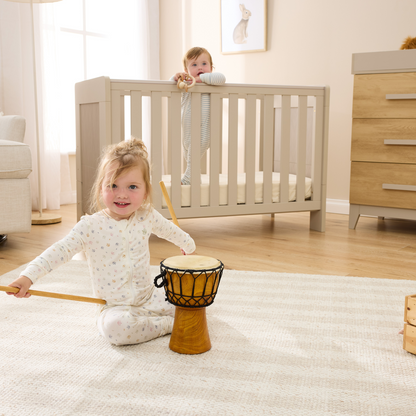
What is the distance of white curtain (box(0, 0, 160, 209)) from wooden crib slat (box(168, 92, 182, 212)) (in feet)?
3.83

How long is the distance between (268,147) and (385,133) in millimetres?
571

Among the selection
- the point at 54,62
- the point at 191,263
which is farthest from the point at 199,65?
the point at 191,263

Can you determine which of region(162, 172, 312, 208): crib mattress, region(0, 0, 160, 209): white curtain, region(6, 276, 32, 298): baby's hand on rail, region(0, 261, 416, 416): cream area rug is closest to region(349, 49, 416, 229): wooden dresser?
region(162, 172, 312, 208): crib mattress

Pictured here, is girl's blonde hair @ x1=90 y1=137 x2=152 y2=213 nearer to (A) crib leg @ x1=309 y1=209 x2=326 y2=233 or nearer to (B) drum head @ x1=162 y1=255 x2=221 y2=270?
(B) drum head @ x1=162 y1=255 x2=221 y2=270

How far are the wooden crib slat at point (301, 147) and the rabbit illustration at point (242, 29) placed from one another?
111 centimetres

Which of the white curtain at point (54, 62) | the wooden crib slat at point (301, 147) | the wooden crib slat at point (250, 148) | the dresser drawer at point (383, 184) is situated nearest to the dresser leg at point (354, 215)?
the dresser drawer at point (383, 184)

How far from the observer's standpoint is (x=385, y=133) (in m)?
2.37

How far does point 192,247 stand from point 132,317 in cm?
26

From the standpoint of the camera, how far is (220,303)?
1.36 meters

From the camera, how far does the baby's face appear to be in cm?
236

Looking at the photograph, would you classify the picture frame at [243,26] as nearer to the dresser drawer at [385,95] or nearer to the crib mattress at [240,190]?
the dresser drawer at [385,95]

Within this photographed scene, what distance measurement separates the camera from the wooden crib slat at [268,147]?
92.7 inches

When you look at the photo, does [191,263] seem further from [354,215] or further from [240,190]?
[354,215]

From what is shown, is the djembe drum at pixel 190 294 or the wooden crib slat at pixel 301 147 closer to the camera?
the djembe drum at pixel 190 294
